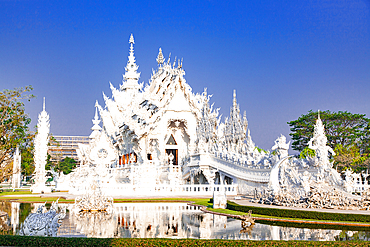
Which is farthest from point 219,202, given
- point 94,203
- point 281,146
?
point 281,146

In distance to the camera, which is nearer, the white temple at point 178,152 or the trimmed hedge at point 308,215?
the trimmed hedge at point 308,215

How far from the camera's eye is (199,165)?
2806 cm

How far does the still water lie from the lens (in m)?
10.3

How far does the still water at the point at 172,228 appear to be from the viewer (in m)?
10.3

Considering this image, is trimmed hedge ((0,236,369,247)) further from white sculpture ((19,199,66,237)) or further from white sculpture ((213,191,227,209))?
white sculpture ((213,191,227,209))

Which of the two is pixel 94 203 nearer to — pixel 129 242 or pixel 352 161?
pixel 129 242

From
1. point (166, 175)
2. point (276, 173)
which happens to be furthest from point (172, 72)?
point (276, 173)

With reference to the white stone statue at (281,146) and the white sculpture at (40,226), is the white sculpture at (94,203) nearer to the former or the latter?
the white sculpture at (40,226)

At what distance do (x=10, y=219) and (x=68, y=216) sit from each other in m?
1.99

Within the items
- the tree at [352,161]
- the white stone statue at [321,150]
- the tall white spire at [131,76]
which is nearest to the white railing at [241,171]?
the white stone statue at [321,150]

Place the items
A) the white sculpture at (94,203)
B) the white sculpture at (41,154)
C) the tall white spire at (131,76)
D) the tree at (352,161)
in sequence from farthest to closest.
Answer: the tall white spire at (131,76) → the tree at (352,161) → the white sculpture at (41,154) → the white sculpture at (94,203)

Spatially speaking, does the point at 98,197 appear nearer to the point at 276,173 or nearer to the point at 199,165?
the point at 276,173

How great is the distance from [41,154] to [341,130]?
2976 centimetres

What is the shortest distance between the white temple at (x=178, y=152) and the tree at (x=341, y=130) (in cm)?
1347
